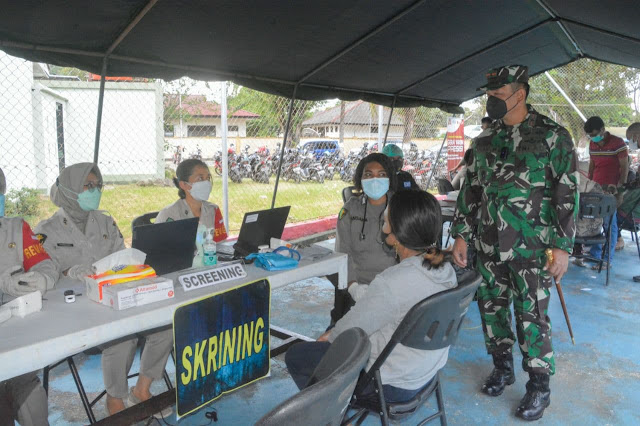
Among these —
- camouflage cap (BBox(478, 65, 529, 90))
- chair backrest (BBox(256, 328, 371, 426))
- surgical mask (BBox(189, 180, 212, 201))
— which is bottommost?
chair backrest (BBox(256, 328, 371, 426))

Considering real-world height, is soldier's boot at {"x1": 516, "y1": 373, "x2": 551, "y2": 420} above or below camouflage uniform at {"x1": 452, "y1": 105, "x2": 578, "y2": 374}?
below

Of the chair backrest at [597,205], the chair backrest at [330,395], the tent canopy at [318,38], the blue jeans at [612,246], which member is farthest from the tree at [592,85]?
the chair backrest at [330,395]

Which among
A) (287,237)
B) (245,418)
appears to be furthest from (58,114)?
(245,418)

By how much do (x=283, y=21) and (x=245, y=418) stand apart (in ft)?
8.24

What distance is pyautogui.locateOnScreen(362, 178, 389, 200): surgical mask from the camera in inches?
114

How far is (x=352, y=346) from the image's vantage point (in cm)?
110

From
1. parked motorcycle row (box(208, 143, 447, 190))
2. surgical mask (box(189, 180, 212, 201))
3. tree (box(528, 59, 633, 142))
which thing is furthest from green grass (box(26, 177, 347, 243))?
tree (box(528, 59, 633, 142))

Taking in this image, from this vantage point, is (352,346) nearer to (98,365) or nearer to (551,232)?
(551,232)

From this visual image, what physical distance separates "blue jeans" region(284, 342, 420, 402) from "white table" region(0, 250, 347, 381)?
411mm

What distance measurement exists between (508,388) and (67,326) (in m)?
2.33

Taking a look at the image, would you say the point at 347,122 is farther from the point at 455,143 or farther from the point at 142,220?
the point at 142,220

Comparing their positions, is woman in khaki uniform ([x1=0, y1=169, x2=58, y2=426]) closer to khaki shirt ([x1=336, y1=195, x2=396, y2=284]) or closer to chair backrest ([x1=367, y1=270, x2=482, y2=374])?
chair backrest ([x1=367, y1=270, x2=482, y2=374])

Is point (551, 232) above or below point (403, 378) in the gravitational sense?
above

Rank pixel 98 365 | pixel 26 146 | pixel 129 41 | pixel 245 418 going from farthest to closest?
pixel 26 146 → pixel 129 41 → pixel 98 365 → pixel 245 418
